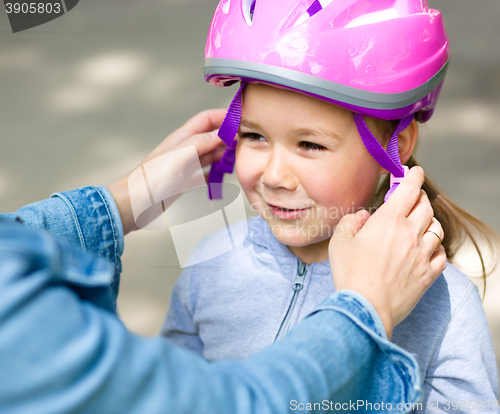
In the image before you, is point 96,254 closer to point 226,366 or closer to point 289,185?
point 289,185

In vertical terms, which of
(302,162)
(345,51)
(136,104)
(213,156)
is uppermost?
(345,51)

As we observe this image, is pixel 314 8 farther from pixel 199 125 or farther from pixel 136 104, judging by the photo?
pixel 136 104

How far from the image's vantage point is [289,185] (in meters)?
0.85

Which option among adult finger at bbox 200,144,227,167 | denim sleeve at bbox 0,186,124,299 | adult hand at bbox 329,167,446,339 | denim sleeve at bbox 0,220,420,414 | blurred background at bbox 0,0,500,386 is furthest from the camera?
blurred background at bbox 0,0,500,386

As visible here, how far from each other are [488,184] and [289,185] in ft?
4.94

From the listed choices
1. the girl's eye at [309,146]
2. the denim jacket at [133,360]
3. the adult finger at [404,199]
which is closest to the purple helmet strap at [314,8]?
the girl's eye at [309,146]

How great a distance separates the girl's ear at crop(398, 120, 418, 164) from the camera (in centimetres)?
93

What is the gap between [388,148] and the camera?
2.93 feet

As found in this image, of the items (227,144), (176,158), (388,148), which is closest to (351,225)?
(388,148)

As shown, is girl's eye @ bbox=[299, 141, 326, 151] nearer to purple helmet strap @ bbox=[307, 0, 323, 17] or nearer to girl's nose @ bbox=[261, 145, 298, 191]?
girl's nose @ bbox=[261, 145, 298, 191]

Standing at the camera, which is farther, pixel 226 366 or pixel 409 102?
pixel 409 102

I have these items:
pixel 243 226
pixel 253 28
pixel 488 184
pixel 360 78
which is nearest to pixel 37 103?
pixel 243 226

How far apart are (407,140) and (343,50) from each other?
26 centimetres

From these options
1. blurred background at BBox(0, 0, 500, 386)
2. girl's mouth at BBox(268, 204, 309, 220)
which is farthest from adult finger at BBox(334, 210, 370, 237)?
blurred background at BBox(0, 0, 500, 386)
